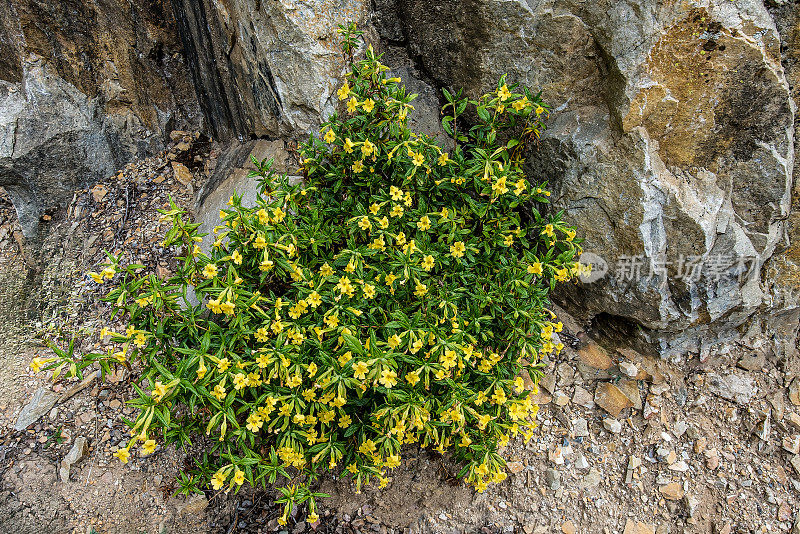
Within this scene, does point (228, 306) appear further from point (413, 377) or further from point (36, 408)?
point (36, 408)

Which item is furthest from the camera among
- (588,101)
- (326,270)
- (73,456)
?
(588,101)

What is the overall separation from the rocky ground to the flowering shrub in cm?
24

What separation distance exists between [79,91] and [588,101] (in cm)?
362

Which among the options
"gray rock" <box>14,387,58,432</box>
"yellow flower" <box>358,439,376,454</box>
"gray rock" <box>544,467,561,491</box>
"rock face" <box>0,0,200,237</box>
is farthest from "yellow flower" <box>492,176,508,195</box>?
"gray rock" <box>14,387,58,432</box>

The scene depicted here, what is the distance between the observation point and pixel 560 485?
3.26 meters

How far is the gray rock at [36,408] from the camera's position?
10.8 ft

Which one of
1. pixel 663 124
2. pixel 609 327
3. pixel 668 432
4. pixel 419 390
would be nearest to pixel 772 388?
pixel 668 432

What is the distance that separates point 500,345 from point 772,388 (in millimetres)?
1988

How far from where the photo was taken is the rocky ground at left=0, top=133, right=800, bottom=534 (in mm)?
3080

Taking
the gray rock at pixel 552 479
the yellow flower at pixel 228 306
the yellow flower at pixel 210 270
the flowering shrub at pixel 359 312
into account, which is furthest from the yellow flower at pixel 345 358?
the gray rock at pixel 552 479

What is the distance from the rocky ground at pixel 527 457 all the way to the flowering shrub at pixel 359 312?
0.24 meters

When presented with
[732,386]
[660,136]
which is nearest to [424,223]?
[660,136]

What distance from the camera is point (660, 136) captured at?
323 centimetres

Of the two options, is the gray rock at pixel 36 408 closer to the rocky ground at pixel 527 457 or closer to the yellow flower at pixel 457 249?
the rocky ground at pixel 527 457
